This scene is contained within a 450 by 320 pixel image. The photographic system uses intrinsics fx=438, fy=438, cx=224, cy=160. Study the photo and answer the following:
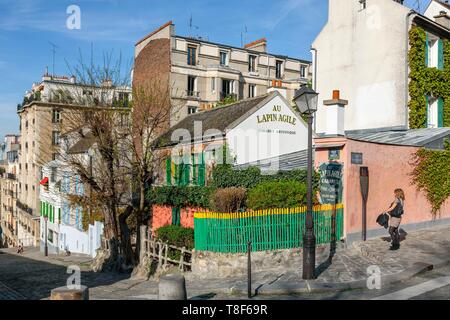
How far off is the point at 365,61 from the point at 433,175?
32.9 ft

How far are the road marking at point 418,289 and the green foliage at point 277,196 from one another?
484 centimetres

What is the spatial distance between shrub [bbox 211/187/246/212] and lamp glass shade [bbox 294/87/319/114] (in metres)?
5.04

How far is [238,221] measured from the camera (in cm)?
1313

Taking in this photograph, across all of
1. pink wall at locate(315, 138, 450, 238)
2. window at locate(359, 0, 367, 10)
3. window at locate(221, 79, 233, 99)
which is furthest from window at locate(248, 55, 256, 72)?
pink wall at locate(315, 138, 450, 238)

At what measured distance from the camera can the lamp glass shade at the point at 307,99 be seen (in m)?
10.9

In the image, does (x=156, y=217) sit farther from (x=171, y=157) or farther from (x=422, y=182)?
(x=422, y=182)

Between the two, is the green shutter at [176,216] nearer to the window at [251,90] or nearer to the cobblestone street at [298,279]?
the cobblestone street at [298,279]

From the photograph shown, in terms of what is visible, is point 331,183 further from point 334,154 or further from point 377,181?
point 377,181

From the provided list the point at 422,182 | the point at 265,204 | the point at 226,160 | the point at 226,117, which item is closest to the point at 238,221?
the point at 265,204

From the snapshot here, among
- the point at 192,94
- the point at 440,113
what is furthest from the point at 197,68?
the point at 440,113

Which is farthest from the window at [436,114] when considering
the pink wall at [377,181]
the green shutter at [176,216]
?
the green shutter at [176,216]

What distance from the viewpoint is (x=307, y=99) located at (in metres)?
10.9
